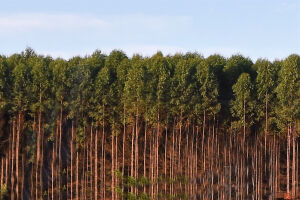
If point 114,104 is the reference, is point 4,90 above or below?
above

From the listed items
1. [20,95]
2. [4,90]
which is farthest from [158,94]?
[4,90]

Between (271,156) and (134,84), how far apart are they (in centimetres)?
804

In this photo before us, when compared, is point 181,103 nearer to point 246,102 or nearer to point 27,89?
point 246,102

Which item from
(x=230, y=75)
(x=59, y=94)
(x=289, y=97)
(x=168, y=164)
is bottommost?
(x=168, y=164)

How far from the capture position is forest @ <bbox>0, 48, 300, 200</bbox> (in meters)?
25.5

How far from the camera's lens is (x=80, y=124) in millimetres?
26609

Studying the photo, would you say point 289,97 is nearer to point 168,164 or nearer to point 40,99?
point 168,164

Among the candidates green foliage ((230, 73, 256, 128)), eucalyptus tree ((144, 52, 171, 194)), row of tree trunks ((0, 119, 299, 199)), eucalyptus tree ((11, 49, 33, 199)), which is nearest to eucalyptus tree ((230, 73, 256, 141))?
green foliage ((230, 73, 256, 128))

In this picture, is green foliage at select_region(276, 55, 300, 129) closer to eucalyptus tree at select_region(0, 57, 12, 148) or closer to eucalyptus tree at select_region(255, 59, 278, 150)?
eucalyptus tree at select_region(255, 59, 278, 150)

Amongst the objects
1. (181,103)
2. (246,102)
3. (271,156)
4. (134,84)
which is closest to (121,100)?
(134,84)

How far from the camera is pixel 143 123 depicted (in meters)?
28.2

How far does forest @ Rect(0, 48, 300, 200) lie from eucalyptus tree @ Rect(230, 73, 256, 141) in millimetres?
55

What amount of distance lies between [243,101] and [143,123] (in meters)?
5.41

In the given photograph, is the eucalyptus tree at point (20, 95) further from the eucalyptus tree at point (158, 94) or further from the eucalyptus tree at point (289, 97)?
the eucalyptus tree at point (289, 97)
